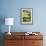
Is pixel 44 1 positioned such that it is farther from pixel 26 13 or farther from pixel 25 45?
pixel 25 45

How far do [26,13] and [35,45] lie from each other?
119cm

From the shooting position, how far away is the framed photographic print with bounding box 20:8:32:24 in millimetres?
4387

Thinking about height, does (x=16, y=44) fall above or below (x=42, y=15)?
below

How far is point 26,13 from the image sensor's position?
4398mm

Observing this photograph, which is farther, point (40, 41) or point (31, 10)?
point (31, 10)

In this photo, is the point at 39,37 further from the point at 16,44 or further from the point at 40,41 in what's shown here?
the point at 16,44

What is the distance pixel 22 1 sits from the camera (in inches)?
173

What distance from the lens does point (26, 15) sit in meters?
4.41

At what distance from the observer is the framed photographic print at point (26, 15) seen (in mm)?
4387

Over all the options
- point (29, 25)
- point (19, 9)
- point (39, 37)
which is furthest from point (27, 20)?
point (39, 37)

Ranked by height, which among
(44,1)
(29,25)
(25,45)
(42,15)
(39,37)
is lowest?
(25,45)

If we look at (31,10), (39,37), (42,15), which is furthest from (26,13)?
(39,37)

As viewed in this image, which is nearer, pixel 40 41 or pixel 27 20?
pixel 40 41

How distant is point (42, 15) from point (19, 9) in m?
0.84
